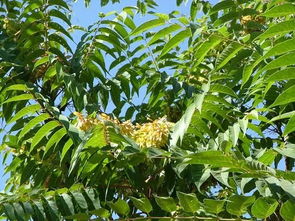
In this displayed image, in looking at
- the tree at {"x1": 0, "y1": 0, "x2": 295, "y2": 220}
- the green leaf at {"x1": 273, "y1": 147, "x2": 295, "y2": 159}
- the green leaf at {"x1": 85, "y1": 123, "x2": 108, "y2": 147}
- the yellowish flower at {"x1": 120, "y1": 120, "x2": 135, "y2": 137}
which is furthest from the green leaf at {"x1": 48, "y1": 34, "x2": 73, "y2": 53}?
the green leaf at {"x1": 273, "y1": 147, "x2": 295, "y2": 159}

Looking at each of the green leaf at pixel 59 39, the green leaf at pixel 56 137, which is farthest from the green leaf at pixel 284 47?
the green leaf at pixel 59 39

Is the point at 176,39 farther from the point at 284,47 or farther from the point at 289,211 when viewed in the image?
the point at 289,211

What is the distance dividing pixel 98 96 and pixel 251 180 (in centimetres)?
→ 133

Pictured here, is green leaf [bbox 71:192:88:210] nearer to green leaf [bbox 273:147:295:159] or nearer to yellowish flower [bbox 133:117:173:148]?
yellowish flower [bbox 133:117:173:148]

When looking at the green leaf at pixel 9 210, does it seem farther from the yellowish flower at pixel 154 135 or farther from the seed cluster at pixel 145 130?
the yellowish flower at pixel 154 135

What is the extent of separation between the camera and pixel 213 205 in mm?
2383

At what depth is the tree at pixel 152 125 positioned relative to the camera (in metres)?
2.45

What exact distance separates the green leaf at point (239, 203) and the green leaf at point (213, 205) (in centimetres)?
4

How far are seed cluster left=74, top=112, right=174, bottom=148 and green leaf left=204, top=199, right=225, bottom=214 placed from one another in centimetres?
52

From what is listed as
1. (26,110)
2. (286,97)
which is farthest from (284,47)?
(26,110)

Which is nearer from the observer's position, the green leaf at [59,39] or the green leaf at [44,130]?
the green leaf at [44,130]

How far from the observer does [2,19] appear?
164 inches

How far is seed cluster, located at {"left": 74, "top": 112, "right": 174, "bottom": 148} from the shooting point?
2.87 m

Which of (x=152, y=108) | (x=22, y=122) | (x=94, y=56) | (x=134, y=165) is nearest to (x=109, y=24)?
(x=94, y=56)
